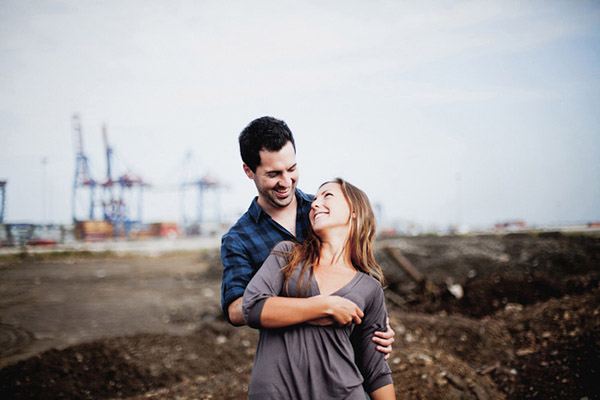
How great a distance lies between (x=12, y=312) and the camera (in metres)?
9.27

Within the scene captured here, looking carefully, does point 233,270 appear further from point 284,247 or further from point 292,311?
point 292,311

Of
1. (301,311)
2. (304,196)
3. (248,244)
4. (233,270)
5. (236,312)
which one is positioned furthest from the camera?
(304,196)

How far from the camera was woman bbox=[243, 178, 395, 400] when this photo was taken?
1674 mm

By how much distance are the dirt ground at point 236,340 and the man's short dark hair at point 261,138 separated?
3019mm

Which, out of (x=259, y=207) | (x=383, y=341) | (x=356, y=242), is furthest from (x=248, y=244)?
(x=383, y=341)

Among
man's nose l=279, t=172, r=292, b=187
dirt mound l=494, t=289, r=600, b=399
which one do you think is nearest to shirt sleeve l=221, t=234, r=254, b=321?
man's nose l=279, t=172, r=292, b=187

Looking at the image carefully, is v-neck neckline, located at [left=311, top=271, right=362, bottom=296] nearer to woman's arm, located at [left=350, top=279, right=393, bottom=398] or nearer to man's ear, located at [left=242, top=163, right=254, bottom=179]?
woman's arm, located at [left=350, top=279, right=393, bottom=398]

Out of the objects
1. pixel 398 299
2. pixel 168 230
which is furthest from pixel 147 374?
pixel 168 230

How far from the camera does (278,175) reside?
218 cm

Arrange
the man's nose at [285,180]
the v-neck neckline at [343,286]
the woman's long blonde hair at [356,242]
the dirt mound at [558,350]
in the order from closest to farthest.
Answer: the v-neck neckline at [343,286] → the woman's long blonde hair at [356,242] → the man's nose at [285,180] → the dirt mound at [558,350]

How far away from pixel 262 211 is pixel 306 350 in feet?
2.82

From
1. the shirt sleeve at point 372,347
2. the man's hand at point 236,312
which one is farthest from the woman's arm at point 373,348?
the man's hand at point 236,312

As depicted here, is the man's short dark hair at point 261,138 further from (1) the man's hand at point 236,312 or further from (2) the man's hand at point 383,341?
(2) the man's hand at point 383,341

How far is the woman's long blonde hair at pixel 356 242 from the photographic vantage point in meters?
1.86
